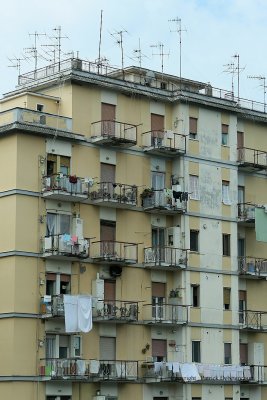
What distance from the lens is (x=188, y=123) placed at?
234 ft

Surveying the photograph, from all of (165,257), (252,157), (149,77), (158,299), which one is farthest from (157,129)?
(158,299)

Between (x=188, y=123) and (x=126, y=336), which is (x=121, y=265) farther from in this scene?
(x=188, y=123)

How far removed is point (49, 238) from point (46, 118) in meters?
7.14

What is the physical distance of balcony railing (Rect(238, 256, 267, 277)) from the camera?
72.3m

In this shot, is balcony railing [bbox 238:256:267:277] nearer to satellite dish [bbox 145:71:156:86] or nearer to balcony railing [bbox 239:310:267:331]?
balcony railing [bbox 239:310:267:331]

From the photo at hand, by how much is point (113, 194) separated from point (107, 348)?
8879 millimetres

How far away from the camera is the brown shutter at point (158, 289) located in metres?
68.8

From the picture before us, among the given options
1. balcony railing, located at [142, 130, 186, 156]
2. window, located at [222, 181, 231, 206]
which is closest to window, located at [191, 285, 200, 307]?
window, located at [222, 181, 231, 206]

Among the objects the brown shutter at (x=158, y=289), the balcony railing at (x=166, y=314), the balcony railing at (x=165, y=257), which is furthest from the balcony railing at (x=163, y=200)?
the balcony railing at (x=166, y=314)

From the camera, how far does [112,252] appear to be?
2611 inches

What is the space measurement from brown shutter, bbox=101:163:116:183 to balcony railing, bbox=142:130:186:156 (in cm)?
268

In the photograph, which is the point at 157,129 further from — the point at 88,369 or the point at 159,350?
the point at 88,369

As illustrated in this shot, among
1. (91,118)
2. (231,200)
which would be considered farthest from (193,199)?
(91,118)

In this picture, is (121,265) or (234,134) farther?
(234,134)
